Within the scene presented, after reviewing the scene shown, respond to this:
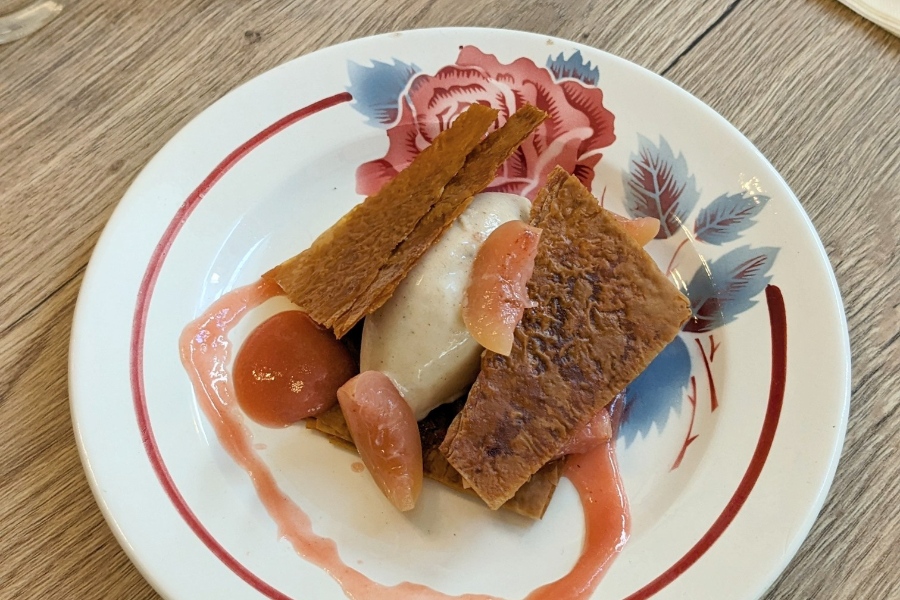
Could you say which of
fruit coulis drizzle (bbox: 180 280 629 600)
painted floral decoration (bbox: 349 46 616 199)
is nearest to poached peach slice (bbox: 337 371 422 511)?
fruit coulis drizzle (bbox: 180 280 629 600)

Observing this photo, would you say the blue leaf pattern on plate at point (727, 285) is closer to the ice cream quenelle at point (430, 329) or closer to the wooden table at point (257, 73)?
the wooden table at point (257, 73)

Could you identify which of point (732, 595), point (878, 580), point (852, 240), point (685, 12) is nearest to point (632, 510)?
point (732, 595)

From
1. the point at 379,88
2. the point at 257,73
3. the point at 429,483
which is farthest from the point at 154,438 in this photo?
the point at 257,73

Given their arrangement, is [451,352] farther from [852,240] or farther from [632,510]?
[852,240]

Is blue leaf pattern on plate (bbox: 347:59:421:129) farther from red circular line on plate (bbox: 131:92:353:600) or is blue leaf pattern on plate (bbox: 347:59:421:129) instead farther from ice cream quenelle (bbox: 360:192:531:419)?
ice cream quenelle (bbox: 360:192:531:419)

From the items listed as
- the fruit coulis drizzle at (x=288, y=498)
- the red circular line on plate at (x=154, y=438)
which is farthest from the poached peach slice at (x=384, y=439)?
the red circular line on plate at (x=154, y=438)

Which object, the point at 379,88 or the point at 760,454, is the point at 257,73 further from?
the point at 760,454
